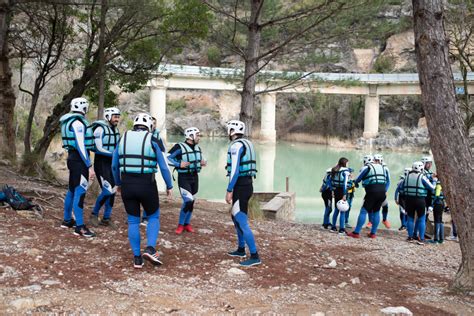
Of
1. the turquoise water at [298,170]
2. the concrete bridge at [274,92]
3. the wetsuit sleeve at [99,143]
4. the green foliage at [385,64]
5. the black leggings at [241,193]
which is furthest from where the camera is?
the green foliage at [385,64]

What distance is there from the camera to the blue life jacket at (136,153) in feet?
17.0

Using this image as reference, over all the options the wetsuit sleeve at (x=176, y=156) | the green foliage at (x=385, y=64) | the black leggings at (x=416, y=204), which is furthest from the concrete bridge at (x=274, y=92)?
the wetsuit sleeve at (x=176, y=156)

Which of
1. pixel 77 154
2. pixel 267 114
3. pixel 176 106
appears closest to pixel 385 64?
pixel 267 114

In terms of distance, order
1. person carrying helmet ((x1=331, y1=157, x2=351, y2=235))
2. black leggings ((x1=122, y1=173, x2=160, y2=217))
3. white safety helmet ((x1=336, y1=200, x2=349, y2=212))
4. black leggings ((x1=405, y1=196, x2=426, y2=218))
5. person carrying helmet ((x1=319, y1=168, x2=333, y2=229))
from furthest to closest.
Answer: person carrying helmet ((x1=319, y1=168, x2=333, y2=229)) → person carrying helmet ((x1=331, y1=157, x2=351, y2=235)) → white safety helmet ((x1=336, y1=200, x2=349, y2=212)) → black leggings ((x1=405, y1=196, x2=426, y2=218)) → black leggings ((x1=122, y1=173, x2=160, y2=217))

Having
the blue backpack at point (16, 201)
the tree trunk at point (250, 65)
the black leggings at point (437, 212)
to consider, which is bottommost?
the black leggings at point (437, 212)

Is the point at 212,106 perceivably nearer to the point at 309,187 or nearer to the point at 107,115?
the point at 309,187

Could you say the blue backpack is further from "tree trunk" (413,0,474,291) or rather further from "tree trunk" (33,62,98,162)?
"tree trunk" (413,0,474,291)

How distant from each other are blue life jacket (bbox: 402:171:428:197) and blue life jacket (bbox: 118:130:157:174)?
6.01 metres

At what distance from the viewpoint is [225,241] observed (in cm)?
724

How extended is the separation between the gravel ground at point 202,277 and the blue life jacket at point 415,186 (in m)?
1.89

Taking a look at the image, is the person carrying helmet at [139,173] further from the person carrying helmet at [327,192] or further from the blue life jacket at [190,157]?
the person carrying helmet at [327,192]

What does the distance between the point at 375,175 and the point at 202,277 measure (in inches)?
198

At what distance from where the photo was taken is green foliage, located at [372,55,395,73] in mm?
55625

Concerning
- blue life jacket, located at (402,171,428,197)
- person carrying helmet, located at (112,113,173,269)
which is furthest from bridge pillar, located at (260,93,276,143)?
person carrying helmet, located at (112,113,173,269)
